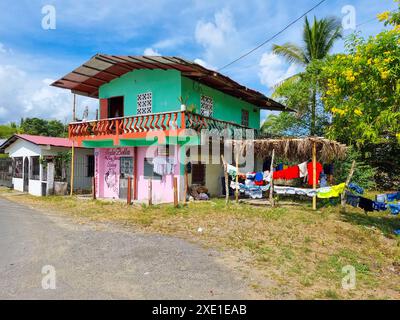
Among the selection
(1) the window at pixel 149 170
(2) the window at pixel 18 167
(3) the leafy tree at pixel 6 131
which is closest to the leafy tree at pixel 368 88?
(1) the window at pixel 149 170

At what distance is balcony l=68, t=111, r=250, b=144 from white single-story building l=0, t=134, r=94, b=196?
349cm

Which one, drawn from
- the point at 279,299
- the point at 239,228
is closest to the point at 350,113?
the point at 239,228

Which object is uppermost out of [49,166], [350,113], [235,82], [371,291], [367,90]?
[235,82]

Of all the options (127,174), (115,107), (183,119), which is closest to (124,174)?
(127,174)

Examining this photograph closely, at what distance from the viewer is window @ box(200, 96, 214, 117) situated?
14.7 m

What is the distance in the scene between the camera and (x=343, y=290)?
4793 millimetres

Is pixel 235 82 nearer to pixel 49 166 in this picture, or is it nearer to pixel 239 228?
pixel 239 228

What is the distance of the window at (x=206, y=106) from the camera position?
1473cm

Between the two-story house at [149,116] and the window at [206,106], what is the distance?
0.15ft

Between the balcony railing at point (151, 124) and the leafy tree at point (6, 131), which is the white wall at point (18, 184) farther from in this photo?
the leafy tree at point (6, 131)

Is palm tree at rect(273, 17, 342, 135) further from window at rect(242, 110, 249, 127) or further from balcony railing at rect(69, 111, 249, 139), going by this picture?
balcony railing at rect(69, 111, 249, 139)

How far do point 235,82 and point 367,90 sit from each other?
696cm

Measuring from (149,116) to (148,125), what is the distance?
14.0 inches
